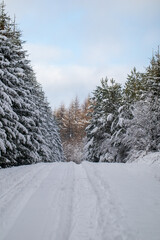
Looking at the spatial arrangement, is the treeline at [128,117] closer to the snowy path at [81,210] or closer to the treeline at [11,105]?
the snowy path at [81,210]

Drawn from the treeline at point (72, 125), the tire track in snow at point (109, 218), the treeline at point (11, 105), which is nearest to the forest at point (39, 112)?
the treeline at point (11, 105)

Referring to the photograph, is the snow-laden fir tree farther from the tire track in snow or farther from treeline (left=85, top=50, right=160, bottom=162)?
the tire track in snow

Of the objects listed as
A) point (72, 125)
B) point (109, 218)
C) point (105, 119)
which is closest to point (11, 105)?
point (109, 218)

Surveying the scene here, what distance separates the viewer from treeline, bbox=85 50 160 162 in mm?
15148

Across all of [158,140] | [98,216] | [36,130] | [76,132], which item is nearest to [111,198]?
[98,216]

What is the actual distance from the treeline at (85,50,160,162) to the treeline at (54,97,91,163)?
71.1ft

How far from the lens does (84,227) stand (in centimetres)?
409

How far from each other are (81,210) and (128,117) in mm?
17185

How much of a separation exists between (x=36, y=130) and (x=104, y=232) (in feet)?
49.3

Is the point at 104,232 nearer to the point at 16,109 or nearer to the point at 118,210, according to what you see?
the point at 118,210

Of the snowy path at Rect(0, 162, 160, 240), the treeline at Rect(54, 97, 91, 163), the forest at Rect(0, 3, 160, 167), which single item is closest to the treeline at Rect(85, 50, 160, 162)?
the forest at Rect(0, 3, 160, 167)

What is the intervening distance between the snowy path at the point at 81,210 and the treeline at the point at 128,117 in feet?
26.2

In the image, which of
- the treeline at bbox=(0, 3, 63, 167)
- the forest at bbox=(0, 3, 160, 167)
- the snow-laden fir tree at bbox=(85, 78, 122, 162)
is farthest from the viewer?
the snow-laden fir tree at bbox=(85, 78, 122, 162)

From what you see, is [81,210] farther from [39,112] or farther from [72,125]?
[72,125]
